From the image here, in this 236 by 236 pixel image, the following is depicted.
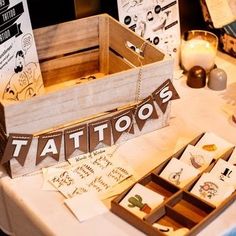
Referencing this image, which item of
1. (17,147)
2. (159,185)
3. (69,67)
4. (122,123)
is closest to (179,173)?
(159,185)

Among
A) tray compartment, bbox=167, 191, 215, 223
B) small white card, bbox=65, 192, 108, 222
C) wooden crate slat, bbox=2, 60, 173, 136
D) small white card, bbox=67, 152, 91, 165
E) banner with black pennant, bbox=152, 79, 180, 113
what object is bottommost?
tray compartment, bbox=167, 191, 215, 223

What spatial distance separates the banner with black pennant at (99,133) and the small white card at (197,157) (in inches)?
6.1

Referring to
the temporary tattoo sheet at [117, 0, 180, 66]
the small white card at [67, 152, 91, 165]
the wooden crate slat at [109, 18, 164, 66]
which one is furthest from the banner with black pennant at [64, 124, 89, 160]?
the temporary tattoo sheet at [117, 0, 180, 66]

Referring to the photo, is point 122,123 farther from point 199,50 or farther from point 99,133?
point 199,50

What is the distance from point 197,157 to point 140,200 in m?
0.16

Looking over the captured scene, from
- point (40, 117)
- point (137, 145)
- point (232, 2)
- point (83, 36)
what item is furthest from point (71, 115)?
point (232, 2)

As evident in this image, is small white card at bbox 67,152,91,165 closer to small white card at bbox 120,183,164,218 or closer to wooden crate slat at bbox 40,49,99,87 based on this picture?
small white card at bbox 120,183,164,218

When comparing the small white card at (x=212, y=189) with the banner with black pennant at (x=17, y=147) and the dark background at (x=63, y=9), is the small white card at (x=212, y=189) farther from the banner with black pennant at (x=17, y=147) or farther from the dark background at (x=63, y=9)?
the dark background at (x=63, y=9)

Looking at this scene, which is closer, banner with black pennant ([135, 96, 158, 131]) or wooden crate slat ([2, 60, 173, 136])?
wooden crate slat ([2, 60, 173, 136])

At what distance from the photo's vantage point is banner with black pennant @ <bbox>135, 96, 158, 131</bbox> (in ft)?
3.59

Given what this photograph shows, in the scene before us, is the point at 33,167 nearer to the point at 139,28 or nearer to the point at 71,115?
the point at 71,115

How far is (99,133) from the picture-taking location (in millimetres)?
1070

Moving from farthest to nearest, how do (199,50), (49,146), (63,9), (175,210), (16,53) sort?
1. (199,50)
2. (63,9)
3. (16,53)
4. (49,146)
5. (175,210)

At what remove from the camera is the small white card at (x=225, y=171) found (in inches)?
39.0
